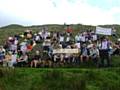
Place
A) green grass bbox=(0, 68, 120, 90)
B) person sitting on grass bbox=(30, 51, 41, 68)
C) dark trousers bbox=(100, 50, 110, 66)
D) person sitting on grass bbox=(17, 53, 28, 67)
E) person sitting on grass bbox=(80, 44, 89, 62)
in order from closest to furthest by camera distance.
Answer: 1. green grass bbox=(0, 68, 120, 90)
2. dark trousers bbox=(100, 50, 110, 66)
3. person sitting on grass bbox=(30, 51, 41, 68)
4. person sitting on grass bbox=(80, 44, 89, 62)
5. person sitting on grass bbox=(17, 53, 28, 67)

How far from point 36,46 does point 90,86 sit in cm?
1632

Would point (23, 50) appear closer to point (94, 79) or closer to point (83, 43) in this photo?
point (83, 43)

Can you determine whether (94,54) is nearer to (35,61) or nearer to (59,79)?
(35,61)

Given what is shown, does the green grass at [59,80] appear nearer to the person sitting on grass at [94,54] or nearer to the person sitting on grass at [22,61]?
the person sitting on grass at [94,54]

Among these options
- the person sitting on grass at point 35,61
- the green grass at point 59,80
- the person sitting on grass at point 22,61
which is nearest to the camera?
the green grass at point 59,80

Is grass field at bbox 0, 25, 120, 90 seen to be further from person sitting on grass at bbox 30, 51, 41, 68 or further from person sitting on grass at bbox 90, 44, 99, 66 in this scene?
person sitting on grass at bbox 30, 51, 41, 68

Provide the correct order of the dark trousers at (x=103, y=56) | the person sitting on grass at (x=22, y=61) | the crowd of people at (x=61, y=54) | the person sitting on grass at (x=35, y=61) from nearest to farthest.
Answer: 1. the dark trousers at (x=103, y=56)
2. the crowd of people at (x=61, y=54)
3. the person sitting on grass at (x=35, y=61)
4. the person sitting on grass at (x=22, y=61)

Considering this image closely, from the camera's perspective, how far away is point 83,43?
38.4 metres

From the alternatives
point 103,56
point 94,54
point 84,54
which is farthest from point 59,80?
point 84,54

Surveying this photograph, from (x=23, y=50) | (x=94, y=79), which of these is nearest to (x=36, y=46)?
(x=23, y=50)

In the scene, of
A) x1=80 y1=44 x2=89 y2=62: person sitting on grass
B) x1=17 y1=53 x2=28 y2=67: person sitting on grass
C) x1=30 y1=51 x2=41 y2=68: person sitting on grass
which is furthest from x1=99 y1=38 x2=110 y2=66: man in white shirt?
x1=17 y1=53 x2=28 y2=67: person sitting on grass

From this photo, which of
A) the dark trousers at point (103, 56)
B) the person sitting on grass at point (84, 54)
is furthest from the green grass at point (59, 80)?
the person sitting on grass at point (84, 54)

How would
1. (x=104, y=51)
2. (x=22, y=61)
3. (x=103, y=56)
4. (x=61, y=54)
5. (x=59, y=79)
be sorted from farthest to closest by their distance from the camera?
(x=61, y=54)
(x=22, y=61)
(x=104, y=51)
(x=103, y=56)
(x=59, y=79)

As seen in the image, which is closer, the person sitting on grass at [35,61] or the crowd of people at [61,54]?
the crowd of people at [61,54]
